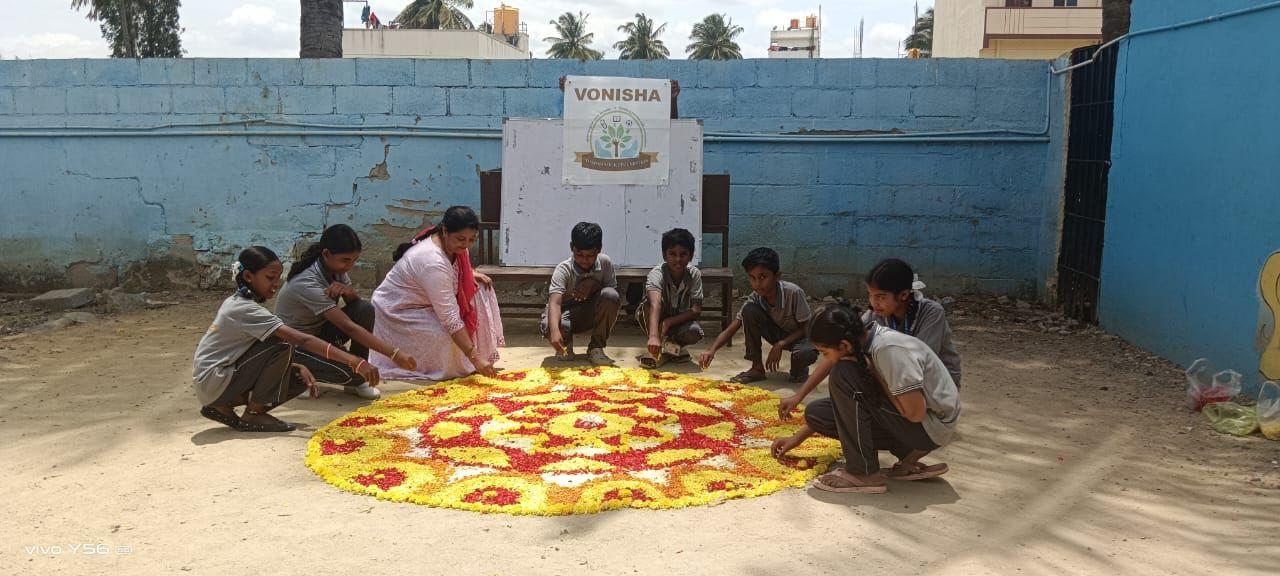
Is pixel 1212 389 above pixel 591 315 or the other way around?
the other way around

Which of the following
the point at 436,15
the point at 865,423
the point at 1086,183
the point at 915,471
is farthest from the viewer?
the point at 436,15

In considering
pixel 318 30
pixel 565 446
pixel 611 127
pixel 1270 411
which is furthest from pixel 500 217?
pixel 1270 411

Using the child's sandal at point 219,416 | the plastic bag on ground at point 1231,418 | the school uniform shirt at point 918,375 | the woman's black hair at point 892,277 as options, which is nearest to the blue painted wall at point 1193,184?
the plastic bag on ground at point 1231,418

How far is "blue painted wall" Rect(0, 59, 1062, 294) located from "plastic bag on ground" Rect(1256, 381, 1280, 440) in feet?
10.8

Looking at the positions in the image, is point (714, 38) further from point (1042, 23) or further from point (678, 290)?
point (678, 290)

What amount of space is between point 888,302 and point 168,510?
9.22 feet

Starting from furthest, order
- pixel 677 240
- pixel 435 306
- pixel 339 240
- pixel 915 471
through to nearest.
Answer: pixel 677 240, pixel 435 306, pixel 339 240, pixel 915 471

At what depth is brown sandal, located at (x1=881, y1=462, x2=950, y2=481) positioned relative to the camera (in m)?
3.88

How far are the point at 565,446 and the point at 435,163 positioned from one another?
15.8 ft

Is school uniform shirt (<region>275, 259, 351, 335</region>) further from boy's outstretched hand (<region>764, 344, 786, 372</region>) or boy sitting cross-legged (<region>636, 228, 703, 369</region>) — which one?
boy's outstretched hand (<region>764, 344, 786, 372</region>)

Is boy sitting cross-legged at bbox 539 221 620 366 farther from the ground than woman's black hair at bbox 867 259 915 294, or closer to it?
closer to it

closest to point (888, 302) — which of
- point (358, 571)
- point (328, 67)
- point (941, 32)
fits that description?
point (358, 571)

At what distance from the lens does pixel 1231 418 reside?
15.7ft

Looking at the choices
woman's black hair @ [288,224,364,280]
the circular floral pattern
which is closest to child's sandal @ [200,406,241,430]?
the circular floral pattern
